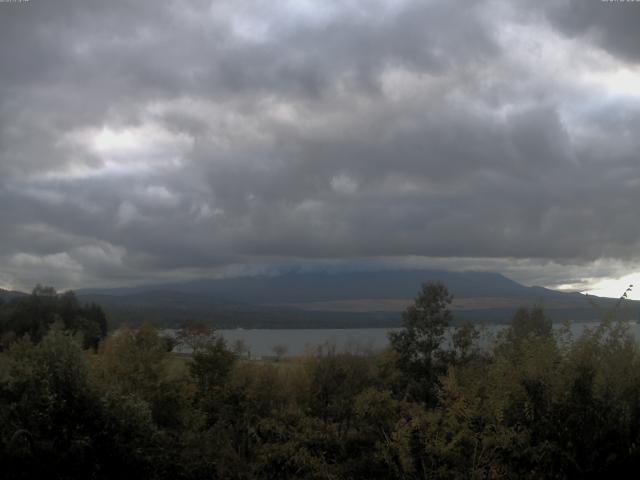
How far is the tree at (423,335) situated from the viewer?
26.5 m

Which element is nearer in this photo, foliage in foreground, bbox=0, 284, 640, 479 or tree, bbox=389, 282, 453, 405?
foliage in foreground, bbox=0, 284, 640, 479

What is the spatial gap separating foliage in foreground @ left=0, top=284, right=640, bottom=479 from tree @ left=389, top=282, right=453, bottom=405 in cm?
673

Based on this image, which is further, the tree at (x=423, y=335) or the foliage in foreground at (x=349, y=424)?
the tree at (x=423, y=335)

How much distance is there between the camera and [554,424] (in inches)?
505

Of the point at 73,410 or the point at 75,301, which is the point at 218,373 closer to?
the point at 73,410

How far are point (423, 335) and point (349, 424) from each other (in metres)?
8.80

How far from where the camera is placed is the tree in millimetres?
26516

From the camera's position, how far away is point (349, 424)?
754 inches

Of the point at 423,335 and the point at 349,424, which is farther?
the point at 423,335

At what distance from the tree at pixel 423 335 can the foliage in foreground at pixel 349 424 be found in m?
6.73

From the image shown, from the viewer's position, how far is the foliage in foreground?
11.9 m

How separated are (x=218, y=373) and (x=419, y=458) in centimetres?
1106

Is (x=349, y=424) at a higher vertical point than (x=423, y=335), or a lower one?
lower

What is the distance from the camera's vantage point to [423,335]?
89.2ft
